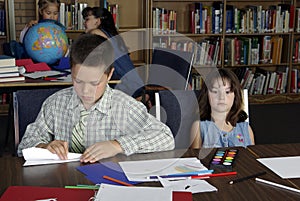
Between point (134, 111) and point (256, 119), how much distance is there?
3186 millimetres

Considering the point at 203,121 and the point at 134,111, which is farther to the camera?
the point at 203,121

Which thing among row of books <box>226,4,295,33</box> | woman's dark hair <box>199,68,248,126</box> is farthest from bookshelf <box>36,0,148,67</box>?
woman's dark hair <box>199,68,248,126</box>

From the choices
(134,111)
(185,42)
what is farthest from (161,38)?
(134,111)

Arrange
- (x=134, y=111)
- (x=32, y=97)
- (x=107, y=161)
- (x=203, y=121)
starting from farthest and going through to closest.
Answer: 1. (x=203, y=121)
2. (x=32, y=97)
3. (x=134, y=111)
4. (x=107, y=161)

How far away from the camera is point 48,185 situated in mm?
1347

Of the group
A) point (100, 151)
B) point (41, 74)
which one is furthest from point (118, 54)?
point (100, 151)

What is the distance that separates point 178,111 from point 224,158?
0.61 meters

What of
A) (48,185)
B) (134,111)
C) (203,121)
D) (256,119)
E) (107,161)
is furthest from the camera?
(256,119)

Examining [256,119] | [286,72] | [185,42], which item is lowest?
[256,119]

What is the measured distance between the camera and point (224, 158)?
61.4 inches

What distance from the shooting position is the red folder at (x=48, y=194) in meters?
1.24

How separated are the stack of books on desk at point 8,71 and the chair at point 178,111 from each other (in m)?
1.27

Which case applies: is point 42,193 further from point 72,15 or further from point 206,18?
point 206,18

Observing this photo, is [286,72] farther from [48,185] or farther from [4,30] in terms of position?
[48,185]
